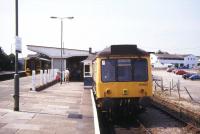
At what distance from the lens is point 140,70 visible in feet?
49.7

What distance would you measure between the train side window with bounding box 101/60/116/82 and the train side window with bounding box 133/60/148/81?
866 millimetres

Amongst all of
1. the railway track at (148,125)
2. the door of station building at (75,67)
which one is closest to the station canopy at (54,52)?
the door of station building at (75,67)

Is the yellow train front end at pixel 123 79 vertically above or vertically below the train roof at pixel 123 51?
below

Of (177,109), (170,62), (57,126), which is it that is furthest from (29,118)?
(170,62)

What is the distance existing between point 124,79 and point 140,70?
78 centimetres

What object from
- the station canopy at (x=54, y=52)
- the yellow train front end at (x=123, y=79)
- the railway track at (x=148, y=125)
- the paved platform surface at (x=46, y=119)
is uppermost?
the station canopy at (x=54, y=52)

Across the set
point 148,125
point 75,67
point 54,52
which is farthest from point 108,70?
point 54,52

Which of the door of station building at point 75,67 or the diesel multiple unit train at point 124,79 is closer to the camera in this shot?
the diesel multiple unit train at point 124,79

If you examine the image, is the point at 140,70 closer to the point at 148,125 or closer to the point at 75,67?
the point at 148,125

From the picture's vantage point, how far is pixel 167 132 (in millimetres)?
13406

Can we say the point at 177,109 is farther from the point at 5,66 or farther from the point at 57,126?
the point at 5,66

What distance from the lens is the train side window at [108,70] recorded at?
1498 centimetres

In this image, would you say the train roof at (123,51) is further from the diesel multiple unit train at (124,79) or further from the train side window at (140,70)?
the train side window at (140,70)

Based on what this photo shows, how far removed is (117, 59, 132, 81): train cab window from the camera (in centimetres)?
1505
